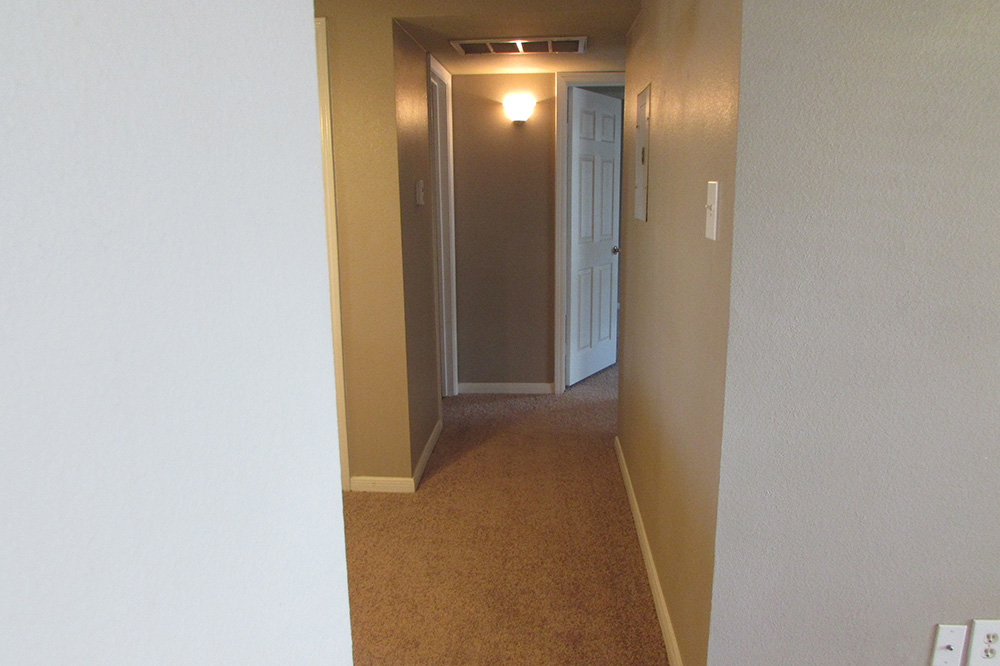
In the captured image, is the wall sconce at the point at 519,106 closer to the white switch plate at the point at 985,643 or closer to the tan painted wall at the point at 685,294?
the tan painted wall at the point at 685,294

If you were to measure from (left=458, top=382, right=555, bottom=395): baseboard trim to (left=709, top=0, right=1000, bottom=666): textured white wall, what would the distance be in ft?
11.1

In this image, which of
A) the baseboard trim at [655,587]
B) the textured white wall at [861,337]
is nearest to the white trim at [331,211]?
the baseboard trim at [655,587]

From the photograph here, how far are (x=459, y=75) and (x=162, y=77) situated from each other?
4392 mm

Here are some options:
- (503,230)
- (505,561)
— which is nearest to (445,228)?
(503,230)

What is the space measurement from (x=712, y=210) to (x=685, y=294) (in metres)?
0.39

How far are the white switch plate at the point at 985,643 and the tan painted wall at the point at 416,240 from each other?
2315 mm

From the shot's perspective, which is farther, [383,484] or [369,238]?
[383,484]

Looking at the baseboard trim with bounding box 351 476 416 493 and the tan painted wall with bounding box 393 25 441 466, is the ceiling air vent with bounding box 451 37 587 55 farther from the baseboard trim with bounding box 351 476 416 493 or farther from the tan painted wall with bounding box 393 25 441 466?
the baseboard trim with bounding box 351 476 416 493

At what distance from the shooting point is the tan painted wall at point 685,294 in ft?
5.36

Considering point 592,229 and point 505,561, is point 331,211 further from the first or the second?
point 592,229

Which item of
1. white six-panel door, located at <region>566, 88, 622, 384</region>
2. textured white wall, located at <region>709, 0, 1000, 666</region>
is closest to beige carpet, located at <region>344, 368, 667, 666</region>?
textured white wall, located at <region>709, 0, 1000, 666</region>

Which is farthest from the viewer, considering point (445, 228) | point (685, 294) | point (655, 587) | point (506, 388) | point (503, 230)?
point (506, 388)

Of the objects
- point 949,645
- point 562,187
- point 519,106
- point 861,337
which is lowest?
point 949,645

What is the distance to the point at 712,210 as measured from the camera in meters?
1.67
